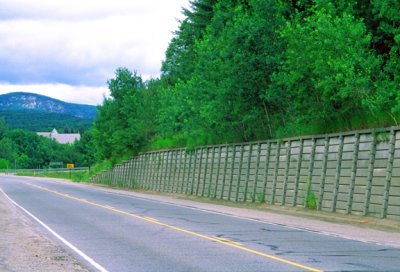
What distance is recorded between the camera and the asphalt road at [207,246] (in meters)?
11.0

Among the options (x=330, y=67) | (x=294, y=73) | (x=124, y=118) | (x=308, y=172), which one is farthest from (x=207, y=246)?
(x=124, y=118)

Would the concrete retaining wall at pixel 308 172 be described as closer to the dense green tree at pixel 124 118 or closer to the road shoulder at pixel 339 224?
the road shoulder at pixel 339 224

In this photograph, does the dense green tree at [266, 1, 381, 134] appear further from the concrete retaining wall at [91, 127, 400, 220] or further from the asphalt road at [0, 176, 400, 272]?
the asphalt road at [0, 176, 400, 272]

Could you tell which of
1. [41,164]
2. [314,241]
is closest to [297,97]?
[314,241]

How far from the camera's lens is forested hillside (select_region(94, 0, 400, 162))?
71.8ft

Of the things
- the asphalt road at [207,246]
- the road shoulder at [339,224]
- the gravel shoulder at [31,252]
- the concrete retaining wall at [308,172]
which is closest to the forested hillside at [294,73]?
the concrete retaining wall at [308,172]

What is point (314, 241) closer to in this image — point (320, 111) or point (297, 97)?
point (320, 111)

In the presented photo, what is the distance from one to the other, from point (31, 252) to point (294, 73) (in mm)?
14631

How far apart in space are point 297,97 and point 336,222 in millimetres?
8491

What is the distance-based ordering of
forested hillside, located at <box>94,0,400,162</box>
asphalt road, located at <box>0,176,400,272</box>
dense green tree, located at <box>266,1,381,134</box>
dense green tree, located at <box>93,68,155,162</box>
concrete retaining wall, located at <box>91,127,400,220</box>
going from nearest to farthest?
1. asphalt road, located at <box>0,176,400,272</box>
2. concrete retaining wall, located at <box>91,127,400,220</box>
3. dense green tree, located at <box>266,1,381,134</box>
4. forested hillside, located at <box>94,0,400,162</box>
5. dense green tree, located at <box>93,68,155,162</box>

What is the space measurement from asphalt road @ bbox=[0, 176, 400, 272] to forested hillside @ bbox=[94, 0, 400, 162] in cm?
625

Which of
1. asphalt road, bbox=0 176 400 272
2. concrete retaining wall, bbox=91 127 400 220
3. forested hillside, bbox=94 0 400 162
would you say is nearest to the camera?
asphalt road, bbox=0 176 400 272

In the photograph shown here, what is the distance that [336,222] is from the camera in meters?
19.9

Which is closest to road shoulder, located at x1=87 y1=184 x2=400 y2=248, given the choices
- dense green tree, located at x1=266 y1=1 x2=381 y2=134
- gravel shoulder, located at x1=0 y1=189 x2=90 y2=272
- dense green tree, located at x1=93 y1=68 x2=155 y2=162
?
dense green tree, located at x1=266 y1=1 x2=381 y2=134
